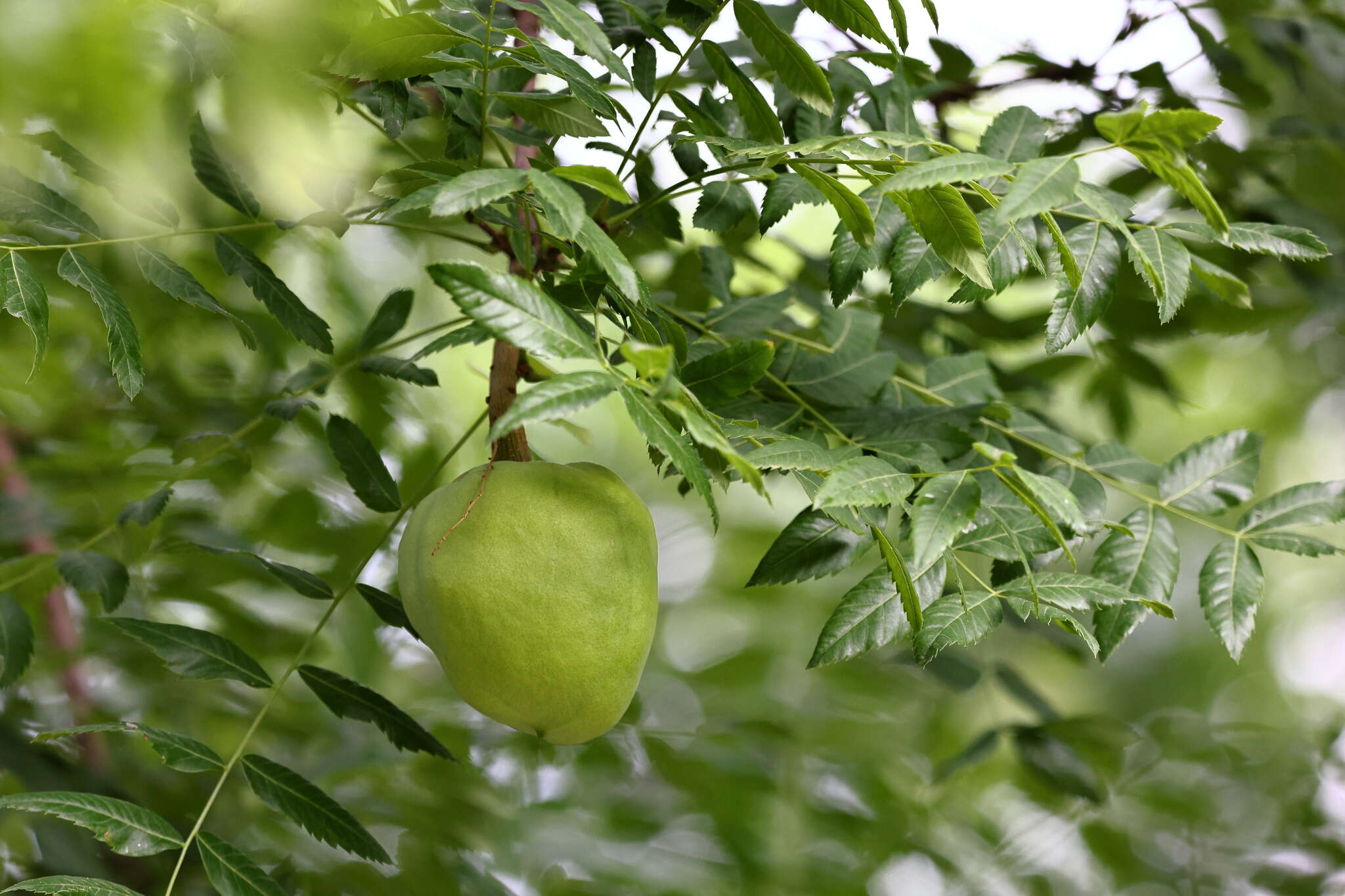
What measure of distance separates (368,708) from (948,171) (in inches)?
22.6

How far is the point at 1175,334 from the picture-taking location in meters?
1.35

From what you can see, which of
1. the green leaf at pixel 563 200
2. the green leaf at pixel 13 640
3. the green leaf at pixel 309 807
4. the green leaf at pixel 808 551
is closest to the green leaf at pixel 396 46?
the green leaf at pixel 563 200

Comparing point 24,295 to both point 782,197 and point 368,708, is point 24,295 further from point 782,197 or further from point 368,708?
point 782,197

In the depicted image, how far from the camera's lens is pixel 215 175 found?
0.89 m

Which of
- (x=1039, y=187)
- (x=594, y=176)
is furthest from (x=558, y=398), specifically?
(x=1039, y=187)

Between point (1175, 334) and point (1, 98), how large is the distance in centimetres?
128

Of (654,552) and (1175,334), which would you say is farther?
(1175,334)

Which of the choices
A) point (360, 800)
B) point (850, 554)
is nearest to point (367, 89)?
point (850, 554)

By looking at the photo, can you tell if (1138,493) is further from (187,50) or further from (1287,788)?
(1287,788)

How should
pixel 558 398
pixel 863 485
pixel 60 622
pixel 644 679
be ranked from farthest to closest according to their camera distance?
pixel 644 679, pixel 60 622, pixel 863 485, pixel 558 398

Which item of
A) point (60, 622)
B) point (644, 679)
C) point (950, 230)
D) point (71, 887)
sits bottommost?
point (644, 679)

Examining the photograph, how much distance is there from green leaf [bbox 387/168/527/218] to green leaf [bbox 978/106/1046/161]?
486 millimetres

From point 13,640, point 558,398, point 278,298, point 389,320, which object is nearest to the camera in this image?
point 558,398

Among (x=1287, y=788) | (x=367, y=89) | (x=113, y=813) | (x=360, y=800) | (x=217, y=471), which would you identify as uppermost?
(x=367, y=89)
